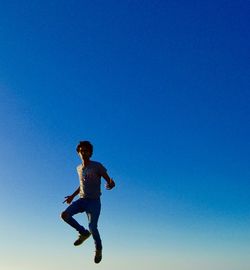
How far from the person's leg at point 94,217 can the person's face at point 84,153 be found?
1.52m

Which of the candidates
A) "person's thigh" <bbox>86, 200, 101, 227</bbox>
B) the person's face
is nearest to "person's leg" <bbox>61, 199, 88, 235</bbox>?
"person's thigh" <bbox>86, 200, 101, 227</bbox>

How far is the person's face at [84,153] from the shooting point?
1400 centimetres

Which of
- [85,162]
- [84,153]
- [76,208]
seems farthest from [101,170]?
[76,208]

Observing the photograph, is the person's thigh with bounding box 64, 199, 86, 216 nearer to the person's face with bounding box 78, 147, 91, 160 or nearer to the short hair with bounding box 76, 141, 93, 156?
the person's face with bounding box 78, 147, 91, 160

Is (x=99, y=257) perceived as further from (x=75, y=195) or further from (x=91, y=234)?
(x=75, y=195)

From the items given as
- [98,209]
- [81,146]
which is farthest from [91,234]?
[81,146]

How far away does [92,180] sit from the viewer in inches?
553

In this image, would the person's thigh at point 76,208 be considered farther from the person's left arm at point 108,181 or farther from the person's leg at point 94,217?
the person's left arm at point 108,181

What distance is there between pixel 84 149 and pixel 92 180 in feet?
3.64

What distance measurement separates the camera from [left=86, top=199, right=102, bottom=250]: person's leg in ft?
44.8

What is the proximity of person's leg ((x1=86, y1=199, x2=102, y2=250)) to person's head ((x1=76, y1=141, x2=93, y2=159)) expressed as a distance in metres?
1.58

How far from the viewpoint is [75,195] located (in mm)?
14586

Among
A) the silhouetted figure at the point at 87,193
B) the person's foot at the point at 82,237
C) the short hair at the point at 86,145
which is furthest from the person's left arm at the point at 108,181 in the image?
the person's foot at the point at 82,237

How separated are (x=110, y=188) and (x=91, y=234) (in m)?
1.91
